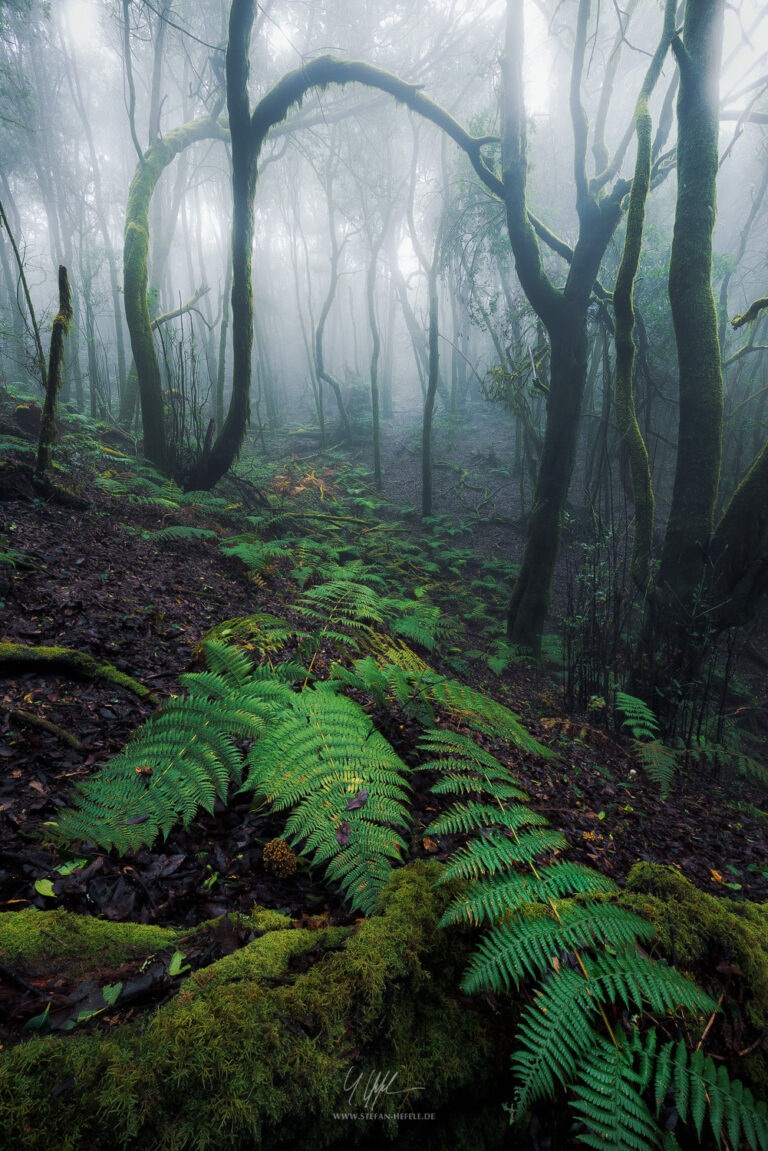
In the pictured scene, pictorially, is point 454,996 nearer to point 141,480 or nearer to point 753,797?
point 753,797

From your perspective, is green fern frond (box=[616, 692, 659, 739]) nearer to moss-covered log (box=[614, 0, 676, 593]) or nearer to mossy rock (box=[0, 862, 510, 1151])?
moss-covered log (box=[614, 0, 676, 593])

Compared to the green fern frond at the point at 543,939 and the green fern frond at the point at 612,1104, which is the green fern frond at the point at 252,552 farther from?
the green fern frond at the point at 612,1104

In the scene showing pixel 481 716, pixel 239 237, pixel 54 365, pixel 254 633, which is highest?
pixel 239 237

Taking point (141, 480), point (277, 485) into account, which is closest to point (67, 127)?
point (277, 485)

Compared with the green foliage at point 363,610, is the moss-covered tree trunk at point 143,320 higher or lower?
higher

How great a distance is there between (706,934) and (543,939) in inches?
17.2

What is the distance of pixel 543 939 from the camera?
40.7 inches

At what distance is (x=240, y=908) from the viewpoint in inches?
55.1

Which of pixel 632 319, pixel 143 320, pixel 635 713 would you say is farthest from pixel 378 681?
pixel 143 320

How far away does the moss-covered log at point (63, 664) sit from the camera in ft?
7.89

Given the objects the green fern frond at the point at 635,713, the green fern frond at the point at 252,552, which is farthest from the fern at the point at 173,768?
the green fern frond at the point at 252,552

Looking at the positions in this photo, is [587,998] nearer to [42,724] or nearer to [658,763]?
[42,724]

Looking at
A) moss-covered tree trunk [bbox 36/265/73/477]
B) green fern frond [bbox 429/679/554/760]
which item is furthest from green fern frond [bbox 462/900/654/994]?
moss-covered tree trunk [bbox 36/265/73/477]

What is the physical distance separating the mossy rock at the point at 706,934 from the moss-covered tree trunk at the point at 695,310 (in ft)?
14.6
